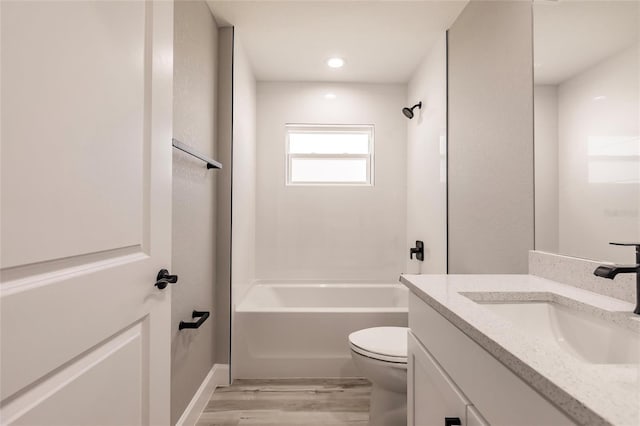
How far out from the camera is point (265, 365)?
7.93 ft

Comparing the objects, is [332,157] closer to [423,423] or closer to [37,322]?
[423,423]

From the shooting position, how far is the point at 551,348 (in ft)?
2.01

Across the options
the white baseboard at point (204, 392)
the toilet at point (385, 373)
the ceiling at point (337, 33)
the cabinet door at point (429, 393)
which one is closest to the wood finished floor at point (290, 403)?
the white baseboard at point (204, 392)

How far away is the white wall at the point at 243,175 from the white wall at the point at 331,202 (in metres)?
0.15

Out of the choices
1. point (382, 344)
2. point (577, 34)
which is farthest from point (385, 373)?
point (577, 34)

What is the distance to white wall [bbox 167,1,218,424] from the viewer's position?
1640mm

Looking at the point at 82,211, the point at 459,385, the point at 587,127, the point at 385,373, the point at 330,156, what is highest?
the point at 330,156

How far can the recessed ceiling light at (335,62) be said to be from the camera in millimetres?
2819

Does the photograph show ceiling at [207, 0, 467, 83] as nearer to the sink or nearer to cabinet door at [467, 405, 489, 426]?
the sink

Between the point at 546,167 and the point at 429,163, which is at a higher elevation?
the point at 429,163

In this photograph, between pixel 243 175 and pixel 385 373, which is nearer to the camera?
pixel 385 373

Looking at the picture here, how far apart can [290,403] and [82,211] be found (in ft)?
5.98

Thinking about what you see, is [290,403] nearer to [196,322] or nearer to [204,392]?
[204,392]

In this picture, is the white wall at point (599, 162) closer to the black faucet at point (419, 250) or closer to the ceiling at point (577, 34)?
the ceiling at point (577, 34)
